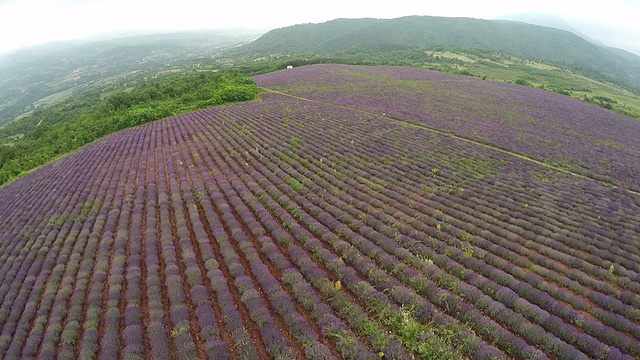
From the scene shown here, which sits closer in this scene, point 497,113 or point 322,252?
point 322,252

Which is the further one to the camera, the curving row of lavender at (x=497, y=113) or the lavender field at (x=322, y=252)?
the curving row of lavender at (x=497, y=113)

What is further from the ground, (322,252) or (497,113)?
(322,252)

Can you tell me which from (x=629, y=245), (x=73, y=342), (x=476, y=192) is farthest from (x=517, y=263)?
(x=73, y=342)

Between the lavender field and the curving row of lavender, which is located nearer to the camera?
the lavender field
